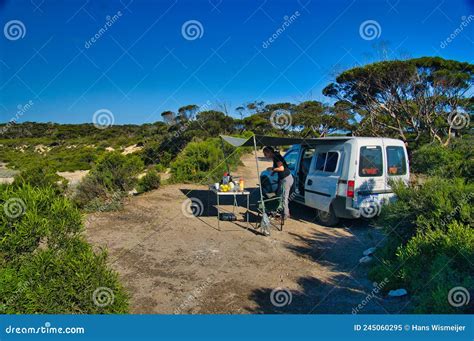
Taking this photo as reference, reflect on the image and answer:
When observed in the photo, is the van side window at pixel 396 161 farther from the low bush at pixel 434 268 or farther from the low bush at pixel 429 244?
the low bush at pixel 434 268

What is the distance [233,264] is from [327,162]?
3.46m

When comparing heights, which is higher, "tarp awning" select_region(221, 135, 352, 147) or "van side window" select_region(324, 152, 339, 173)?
"tarp awning" select_region(221, 135, 352, 147)

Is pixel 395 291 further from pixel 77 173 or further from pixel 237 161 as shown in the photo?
→ pixel 77 173

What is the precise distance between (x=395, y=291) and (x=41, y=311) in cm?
401

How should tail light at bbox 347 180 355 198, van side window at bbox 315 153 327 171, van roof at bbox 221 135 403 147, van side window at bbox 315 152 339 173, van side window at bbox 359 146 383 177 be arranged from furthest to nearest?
van side window at bbox 315 153 327 171 < van side window at bbox 315 152 339 173 < van roof at bbox 221 135 403 147 < van side window at bbox 359 146 383 177 < tail light at bbox 347 180 355 198

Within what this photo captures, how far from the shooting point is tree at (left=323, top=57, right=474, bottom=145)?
2073 centimetres

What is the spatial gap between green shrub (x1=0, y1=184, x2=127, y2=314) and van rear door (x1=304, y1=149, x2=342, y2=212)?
16.7ft

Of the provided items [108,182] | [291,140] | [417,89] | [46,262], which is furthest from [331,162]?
[417,89]

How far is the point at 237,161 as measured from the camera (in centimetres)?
1856

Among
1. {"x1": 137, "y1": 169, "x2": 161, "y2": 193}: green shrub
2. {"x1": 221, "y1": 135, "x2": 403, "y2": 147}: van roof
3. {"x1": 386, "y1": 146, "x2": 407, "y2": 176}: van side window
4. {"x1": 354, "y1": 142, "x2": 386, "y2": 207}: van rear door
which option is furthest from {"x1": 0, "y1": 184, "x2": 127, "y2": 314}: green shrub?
{"x1": 137, "y1": 169, "x2": 161, "y2": 193}: green shrub

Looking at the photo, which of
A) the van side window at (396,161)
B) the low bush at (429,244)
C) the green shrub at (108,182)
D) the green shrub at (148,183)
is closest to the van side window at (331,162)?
the van side window at (396,161)

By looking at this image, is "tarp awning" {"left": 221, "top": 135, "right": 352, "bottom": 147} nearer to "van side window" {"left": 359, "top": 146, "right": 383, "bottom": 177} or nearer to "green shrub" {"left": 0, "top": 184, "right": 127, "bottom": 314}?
"van side window" {"left": 359, "top": 146, "right": 383, "bottom": 177}

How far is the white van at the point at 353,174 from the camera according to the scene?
22.6ft

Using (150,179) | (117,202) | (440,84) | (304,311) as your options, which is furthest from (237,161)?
(304,311)
